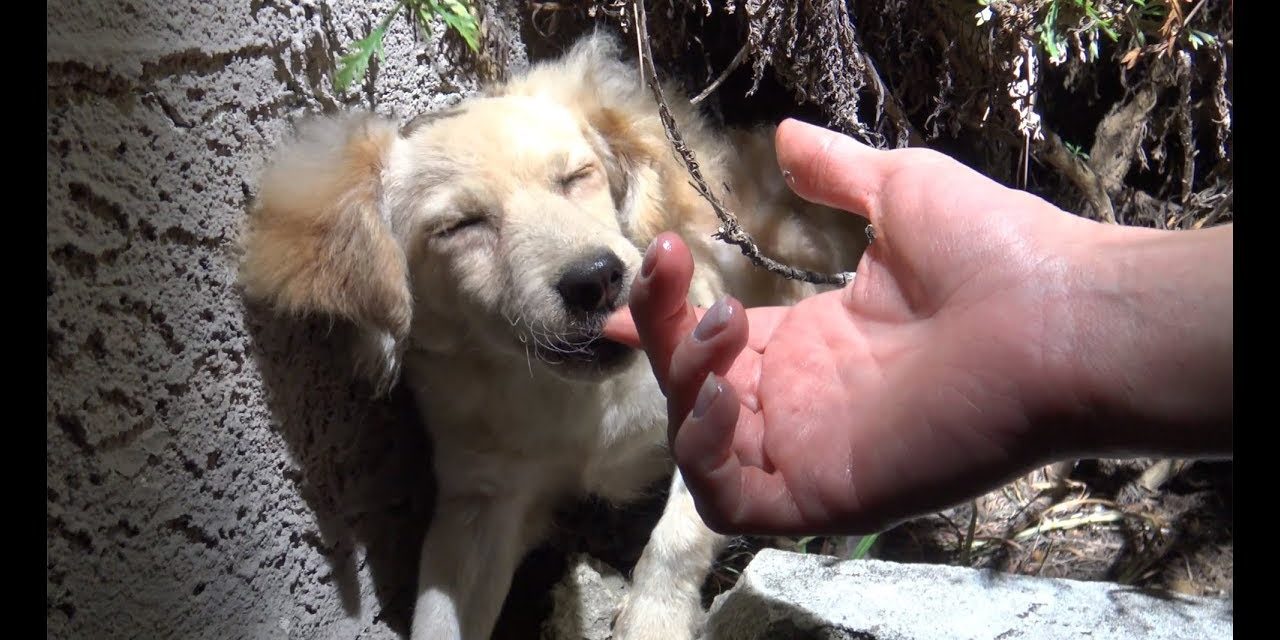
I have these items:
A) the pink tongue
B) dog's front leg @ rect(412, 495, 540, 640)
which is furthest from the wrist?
dog's front leg @ rect(412, 495, 540, 640)

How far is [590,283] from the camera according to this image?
5.99ft

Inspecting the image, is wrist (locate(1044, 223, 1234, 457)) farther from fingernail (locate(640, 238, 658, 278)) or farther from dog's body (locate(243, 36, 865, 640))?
dog's body (locate(243, 36, 865, 640))

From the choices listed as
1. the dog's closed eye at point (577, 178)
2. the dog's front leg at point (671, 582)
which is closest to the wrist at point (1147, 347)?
the dog's closed eye at point (577, 178)

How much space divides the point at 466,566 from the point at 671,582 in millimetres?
Result: 543

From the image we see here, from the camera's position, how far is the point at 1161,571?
2.76 m

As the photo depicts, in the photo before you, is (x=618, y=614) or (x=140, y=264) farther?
(x=618, y=614)

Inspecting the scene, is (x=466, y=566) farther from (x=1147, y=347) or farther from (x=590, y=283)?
(x=1147, y=347)

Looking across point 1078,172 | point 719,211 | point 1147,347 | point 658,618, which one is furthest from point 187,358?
point 1078,172

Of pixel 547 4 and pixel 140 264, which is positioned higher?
pixel 547 4

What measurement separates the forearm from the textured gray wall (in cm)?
148

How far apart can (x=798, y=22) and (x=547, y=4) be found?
0.83 metres
